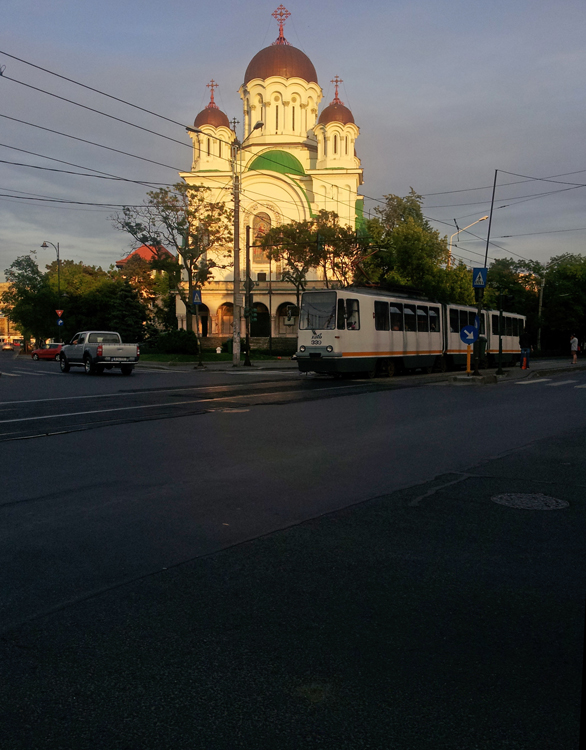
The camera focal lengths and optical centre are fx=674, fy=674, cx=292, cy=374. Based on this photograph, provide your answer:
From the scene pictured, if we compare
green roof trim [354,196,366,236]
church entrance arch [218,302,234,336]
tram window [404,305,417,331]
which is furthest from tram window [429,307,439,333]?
church entrance arch [218,302,234,336]

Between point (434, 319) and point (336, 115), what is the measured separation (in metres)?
43.4

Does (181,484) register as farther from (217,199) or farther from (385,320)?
(217,199)

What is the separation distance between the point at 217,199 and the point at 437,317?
39484 millimetres

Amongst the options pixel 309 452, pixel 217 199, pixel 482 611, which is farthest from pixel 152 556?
pixel 217 199

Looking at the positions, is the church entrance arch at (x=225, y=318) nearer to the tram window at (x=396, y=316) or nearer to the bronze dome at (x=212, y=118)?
the bronze dome at (x=212, y=118)

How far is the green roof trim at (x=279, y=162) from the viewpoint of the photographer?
66125 millimetres

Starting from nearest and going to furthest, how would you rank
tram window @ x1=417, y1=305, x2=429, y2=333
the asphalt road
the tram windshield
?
the asphalt road, the tram windshield, tram window @ x1=417, y1=305, x2=429, y2=333

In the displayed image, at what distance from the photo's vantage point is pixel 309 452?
8766 mm

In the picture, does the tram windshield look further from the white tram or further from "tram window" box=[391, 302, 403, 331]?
"tram window" box=[391, 302, 403, 331]

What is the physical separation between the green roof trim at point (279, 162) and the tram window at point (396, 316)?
42.2 meters

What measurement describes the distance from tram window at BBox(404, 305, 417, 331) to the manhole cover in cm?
2166

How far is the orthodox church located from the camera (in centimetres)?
6500

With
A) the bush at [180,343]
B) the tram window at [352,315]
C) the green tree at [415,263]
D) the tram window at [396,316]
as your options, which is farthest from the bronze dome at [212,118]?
the tram window at [352,315]

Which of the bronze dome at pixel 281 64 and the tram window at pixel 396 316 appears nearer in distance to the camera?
the tram window at pixel 396 316
